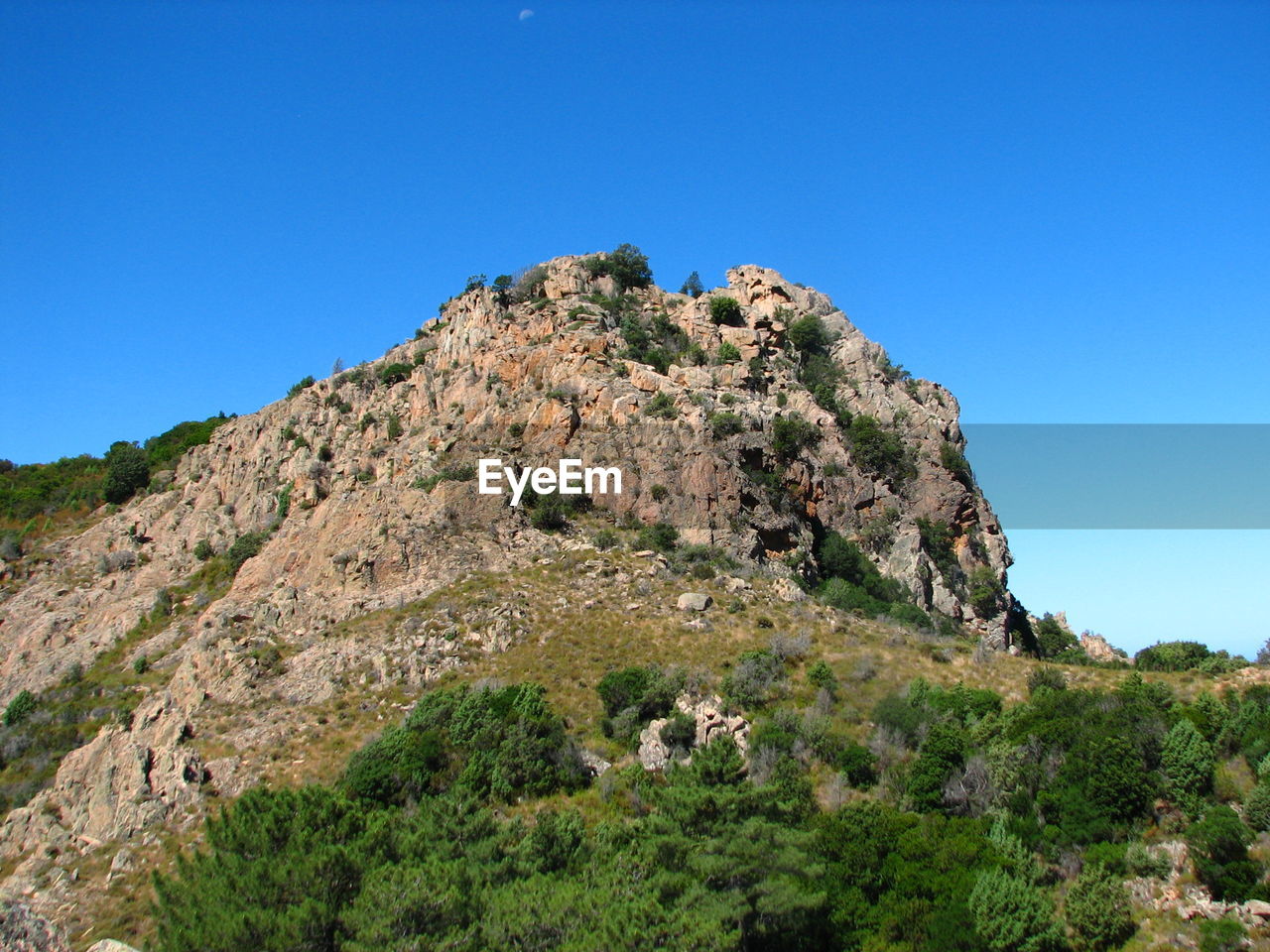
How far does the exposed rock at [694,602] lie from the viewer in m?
35.4

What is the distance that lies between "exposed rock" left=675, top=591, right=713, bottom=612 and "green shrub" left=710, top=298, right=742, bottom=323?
83.6 ft

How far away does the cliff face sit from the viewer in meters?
32.6

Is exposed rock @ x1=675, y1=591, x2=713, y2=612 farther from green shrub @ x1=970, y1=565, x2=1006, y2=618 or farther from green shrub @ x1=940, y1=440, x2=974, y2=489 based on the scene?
green shrub @ x1=940, y1=440, x2=974, y2=489

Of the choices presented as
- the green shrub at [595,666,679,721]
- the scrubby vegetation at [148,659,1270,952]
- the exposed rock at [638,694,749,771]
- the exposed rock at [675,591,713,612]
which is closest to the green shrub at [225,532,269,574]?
the scrubby vegetation at [148,659,1270,952]

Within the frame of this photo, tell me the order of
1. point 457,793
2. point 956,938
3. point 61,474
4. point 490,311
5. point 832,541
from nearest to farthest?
point 956,938
point 457,793
point 832,541
point 490,311
point 61,474

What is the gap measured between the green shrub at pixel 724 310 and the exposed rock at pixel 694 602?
2548 centimetres

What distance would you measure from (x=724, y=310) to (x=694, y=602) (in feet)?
86.2

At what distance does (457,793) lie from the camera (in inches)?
874

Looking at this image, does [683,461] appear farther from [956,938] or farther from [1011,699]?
[956,938]

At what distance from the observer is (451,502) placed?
131 feet

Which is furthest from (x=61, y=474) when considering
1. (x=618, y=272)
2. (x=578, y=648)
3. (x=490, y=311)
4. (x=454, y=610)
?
(x=578, y=648)

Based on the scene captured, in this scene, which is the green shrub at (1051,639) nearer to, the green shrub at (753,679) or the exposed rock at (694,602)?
the exposed rock at (694,602)

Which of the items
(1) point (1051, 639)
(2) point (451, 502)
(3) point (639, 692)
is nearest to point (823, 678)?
(3) point (639, 692)

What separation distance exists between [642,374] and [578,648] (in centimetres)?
1839
